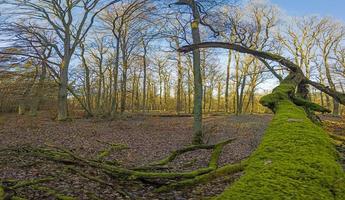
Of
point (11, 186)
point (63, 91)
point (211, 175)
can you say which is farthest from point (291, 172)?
point (63, 91)

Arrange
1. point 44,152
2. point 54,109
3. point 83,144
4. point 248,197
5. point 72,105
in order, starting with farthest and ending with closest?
point 72,105
point 54,109
point 83,144
point 44,152
point 248,197

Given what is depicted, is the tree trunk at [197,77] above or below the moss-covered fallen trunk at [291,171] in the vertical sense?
above

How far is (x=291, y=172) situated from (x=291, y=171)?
0.02 meters

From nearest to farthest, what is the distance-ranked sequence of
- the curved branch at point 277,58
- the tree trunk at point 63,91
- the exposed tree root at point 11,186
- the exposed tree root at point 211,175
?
the exposed tree root at point 211,175
the exposed tree root at point 11,186
the curved branch at point 277,58
the tree trunk at point 63,91

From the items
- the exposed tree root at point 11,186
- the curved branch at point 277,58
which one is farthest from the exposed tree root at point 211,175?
the curved branch at point 277,58

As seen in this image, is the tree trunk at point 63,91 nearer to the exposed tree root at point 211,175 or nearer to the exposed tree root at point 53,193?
the exposed tree root at point 53,193

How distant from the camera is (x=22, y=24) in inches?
854

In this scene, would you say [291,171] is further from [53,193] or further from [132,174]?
[53,193]

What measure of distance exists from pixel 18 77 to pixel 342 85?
34318 millimetres

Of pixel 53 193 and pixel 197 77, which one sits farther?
pixel 197 77

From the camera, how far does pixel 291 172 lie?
6.07 feet

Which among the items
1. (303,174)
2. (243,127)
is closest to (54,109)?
(243,127)

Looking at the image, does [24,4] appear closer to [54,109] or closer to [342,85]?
[54,109]

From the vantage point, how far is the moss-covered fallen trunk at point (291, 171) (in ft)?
5.13
